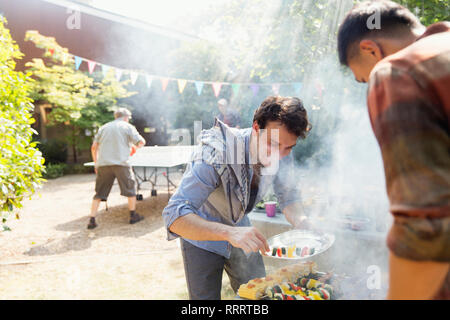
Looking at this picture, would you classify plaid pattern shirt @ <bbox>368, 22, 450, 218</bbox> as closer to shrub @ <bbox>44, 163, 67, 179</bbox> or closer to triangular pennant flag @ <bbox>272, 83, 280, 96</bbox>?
triangular pennant flag @ <bbox>272, 83, 280, 96</bbox>

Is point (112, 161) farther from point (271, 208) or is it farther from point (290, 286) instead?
point (290, 286)

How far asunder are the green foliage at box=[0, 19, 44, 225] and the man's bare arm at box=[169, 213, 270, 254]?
8.65ft

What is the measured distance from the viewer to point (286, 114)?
5.93ft

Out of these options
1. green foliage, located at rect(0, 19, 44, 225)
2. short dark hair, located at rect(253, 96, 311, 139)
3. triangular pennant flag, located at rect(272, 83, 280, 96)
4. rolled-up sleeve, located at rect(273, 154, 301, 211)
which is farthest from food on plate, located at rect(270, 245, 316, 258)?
triangular pennant flag, located at rect(272, 83, 280, 96)

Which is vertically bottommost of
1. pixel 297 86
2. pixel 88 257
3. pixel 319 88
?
pixel 88 257

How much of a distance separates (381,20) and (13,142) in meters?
3.84

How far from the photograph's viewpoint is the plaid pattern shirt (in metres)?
0.72

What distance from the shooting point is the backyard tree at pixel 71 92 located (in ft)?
38.3

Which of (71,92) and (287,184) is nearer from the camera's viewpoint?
(287,184)

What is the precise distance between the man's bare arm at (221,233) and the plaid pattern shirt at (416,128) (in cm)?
88

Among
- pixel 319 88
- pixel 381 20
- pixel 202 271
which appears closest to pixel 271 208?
pixel 202 271
